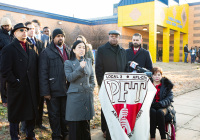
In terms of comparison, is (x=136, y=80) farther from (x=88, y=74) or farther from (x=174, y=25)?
(x=174, y=25)

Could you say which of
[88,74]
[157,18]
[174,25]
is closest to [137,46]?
[88,74]

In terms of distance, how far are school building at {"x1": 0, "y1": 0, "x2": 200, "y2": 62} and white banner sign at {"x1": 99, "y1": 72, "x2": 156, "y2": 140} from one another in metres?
16.9

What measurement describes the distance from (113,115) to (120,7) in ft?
71.6

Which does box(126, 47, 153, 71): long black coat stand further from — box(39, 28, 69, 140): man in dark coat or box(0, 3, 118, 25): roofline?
box(0, 3, 118, 25): roofline

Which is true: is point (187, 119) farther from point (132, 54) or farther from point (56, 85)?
point (56, 85)

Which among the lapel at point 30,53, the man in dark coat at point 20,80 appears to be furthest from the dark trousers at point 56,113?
the lapel at point 30,53

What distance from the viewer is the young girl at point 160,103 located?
366 centimetres

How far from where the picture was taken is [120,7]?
23.2 meters

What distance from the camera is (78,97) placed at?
11.1ft

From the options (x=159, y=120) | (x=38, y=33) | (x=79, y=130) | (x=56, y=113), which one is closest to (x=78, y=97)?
(x=79, y=130)

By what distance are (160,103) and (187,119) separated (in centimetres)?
210

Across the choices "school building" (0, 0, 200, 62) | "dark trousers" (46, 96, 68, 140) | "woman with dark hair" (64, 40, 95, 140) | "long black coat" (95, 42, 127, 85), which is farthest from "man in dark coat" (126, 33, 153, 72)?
"school building" (0, 0, 200, 62)

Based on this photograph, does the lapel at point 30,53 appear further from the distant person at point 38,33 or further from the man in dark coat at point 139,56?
the man in dark coat at point 139,56

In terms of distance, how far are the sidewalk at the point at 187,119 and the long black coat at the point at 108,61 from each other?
1406 mm
